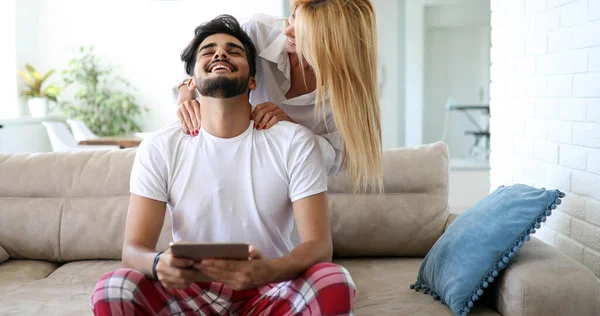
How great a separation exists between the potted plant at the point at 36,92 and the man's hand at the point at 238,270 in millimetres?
6462

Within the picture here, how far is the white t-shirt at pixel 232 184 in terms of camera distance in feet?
6.53

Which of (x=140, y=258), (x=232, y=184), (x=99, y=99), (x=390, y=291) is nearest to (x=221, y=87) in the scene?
(x=232, y=184)

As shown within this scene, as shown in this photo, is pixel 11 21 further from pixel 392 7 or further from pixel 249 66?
pixel 249 66

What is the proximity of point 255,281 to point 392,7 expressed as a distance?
582cm

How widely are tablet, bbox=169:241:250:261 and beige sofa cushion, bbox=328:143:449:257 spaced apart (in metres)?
1.11

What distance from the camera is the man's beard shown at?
2.02 metres

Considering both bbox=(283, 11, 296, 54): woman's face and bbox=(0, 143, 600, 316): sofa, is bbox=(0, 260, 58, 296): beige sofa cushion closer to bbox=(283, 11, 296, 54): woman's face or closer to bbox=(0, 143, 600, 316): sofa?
bbox=(0, 143, 600, 316): sofa

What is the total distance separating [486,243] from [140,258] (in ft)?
3.24

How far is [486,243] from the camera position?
2.00 meters

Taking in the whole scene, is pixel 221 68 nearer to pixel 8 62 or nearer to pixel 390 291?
pixel 390 291

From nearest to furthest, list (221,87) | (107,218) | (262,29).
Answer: (221,87), (262,29), (107,218)

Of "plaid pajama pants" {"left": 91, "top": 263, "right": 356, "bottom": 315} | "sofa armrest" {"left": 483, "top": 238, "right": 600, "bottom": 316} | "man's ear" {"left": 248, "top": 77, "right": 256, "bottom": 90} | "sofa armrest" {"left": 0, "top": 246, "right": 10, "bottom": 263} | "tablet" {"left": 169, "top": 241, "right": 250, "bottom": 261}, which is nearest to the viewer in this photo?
"tablet" {"left": 169, "top": 241, "right": 250, "bottom": 261}

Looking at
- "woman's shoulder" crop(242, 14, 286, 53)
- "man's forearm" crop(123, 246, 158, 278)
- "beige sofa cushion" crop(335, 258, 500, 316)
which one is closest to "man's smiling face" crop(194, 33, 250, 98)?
"woman's shoulder" crop(242, 14, 286, 53)

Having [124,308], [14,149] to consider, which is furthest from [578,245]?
[14,149]
